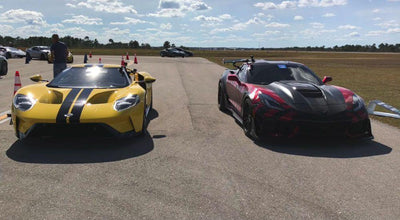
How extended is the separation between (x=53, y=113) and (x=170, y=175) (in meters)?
2.01

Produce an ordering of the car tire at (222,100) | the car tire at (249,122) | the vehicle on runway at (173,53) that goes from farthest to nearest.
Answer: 1. the vehicle on runway at (173,53)
2. the car tire at (222,100)
3. the car tire at (249,122)

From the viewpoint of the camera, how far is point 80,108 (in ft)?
16.3

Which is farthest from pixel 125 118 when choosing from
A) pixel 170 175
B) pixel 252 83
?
pixel 252 83

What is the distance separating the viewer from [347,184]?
12.6 ft

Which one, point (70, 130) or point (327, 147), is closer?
point (70, 130)

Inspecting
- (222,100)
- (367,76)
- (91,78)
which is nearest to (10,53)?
(367,76)

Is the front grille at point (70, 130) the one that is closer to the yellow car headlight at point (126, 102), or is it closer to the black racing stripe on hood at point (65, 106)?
the black racing stripe on hood at point (65, 106)

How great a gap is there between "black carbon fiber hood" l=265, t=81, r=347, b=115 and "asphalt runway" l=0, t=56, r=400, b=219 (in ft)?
1.94

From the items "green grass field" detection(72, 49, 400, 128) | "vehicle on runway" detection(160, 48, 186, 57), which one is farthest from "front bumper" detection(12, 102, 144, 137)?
"vehicle on runway" detection(160, 48, 186, 57)

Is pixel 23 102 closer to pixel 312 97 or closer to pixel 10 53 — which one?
pixel 312 97

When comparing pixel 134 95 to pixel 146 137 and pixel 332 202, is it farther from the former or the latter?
pixel 332 202

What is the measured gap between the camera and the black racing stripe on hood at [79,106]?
4762 millimetres

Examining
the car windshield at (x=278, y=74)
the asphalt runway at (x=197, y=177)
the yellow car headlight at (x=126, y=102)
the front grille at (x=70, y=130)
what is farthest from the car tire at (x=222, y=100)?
the front grille at (x=70, y=130)

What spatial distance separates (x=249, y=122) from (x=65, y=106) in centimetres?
287
